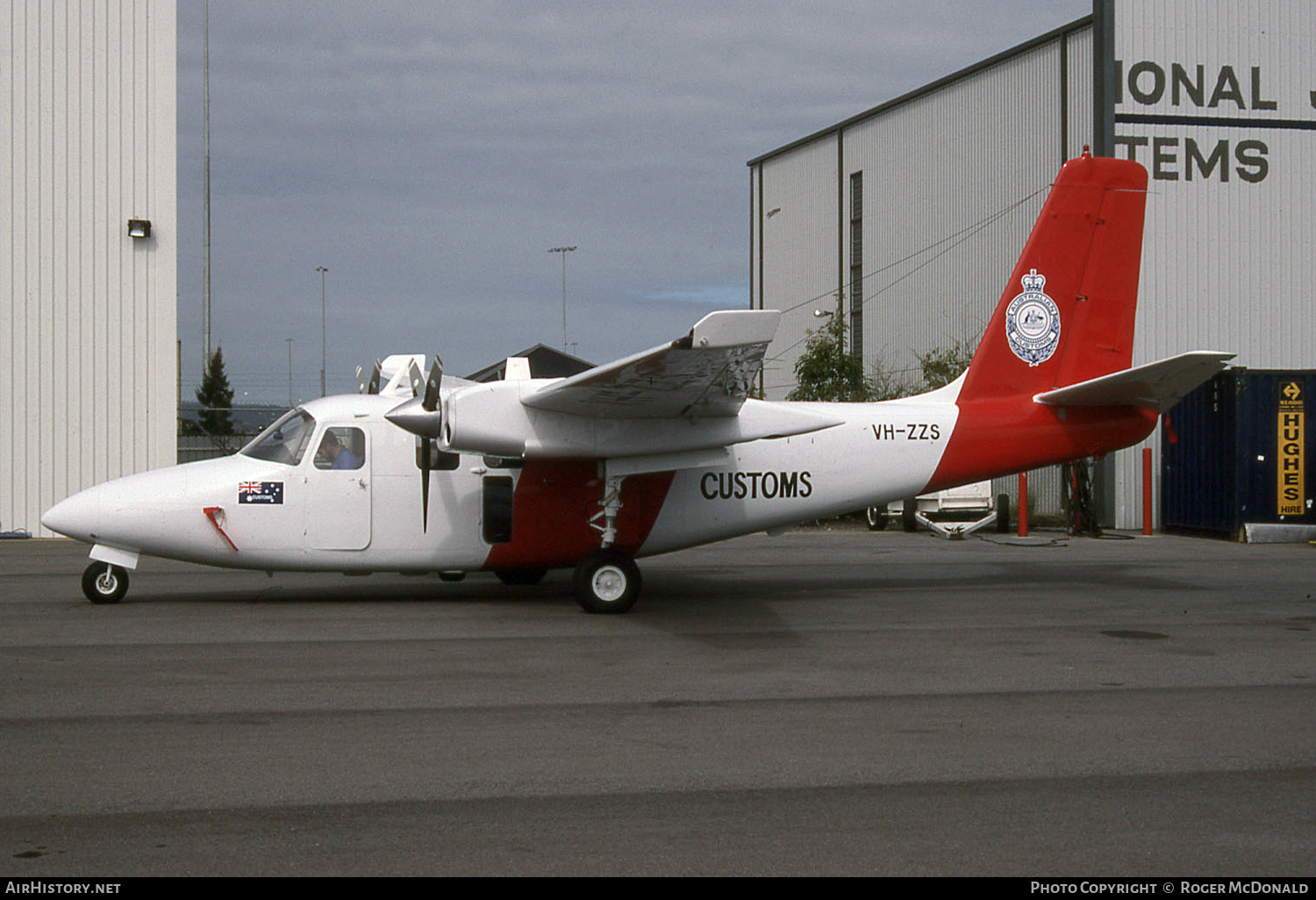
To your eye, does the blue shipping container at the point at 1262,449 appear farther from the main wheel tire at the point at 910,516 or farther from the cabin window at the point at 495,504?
the cabin window at the point at 495,504

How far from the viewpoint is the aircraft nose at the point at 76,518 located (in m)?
11.5

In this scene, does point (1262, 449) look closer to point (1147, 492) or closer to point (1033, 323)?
point (1147, 492)

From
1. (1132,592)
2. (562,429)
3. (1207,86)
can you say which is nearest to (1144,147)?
(1207,86)

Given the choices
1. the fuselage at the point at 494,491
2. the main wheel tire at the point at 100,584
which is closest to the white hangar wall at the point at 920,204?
the fuselage at the point at 494,491

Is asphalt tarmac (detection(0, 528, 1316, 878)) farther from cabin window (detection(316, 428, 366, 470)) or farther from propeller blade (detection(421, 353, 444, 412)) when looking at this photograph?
propeller blade (detection(421, 353, 444, 412))

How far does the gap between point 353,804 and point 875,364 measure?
3500cm

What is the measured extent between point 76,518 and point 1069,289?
37.4 ft

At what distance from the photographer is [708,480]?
12.8 meters

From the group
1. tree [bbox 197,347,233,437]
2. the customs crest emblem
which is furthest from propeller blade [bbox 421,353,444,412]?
tree [bbox 197,347,233,437]

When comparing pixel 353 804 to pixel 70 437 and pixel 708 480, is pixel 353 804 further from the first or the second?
pixel 70 437

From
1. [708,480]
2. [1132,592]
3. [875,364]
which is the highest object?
[875,364]

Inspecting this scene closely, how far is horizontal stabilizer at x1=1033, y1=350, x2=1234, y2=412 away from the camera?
11.8 meters

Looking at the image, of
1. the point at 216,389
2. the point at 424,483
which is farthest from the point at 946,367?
the point at 216,389

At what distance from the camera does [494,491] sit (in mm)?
12281
